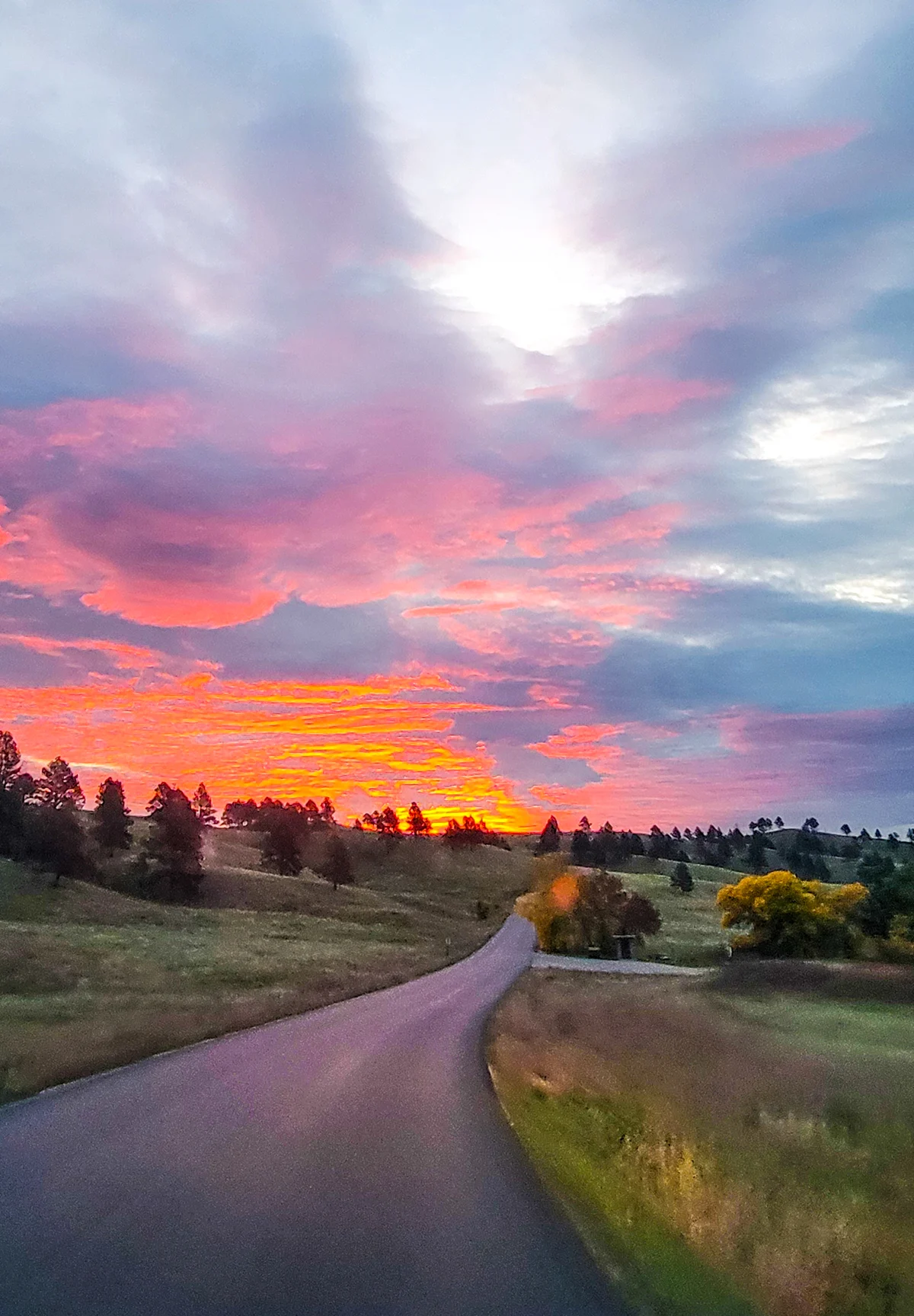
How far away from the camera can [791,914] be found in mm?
74438

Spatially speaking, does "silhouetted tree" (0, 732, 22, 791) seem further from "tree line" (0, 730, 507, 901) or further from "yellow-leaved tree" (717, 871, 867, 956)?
"yellow-leaved tree" (717, 871, 867, 956)

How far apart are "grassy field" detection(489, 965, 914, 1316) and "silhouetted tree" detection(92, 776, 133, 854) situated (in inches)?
3997

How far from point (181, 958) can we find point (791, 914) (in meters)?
40.6

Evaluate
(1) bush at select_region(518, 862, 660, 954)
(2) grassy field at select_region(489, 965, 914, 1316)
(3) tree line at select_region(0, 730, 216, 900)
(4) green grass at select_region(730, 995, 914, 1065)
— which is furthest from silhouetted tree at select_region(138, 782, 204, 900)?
(2) grassy field at select_region(489, 965, 914, 1316)

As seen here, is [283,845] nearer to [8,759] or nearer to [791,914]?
[8,759]

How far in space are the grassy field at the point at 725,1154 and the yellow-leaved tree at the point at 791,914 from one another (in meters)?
43.9

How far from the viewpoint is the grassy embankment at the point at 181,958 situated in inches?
1030

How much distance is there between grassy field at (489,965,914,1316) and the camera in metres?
8.80

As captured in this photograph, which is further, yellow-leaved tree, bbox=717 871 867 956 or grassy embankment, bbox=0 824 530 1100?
yellow-leaved tree, bbox=717 871 867 956

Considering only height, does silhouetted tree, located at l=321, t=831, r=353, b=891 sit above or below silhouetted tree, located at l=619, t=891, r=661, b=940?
above

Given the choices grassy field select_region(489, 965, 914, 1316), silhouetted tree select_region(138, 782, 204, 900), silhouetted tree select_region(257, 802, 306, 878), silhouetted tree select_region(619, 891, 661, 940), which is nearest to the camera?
grassy field select_region(489, 965, 914, 1316)

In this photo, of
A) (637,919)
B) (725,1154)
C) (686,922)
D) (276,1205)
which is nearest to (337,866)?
(686,922)

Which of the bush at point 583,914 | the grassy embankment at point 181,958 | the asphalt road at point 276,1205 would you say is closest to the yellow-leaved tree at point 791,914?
the bush at point 583,914

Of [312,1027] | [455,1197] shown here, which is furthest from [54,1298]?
[312,1027]
